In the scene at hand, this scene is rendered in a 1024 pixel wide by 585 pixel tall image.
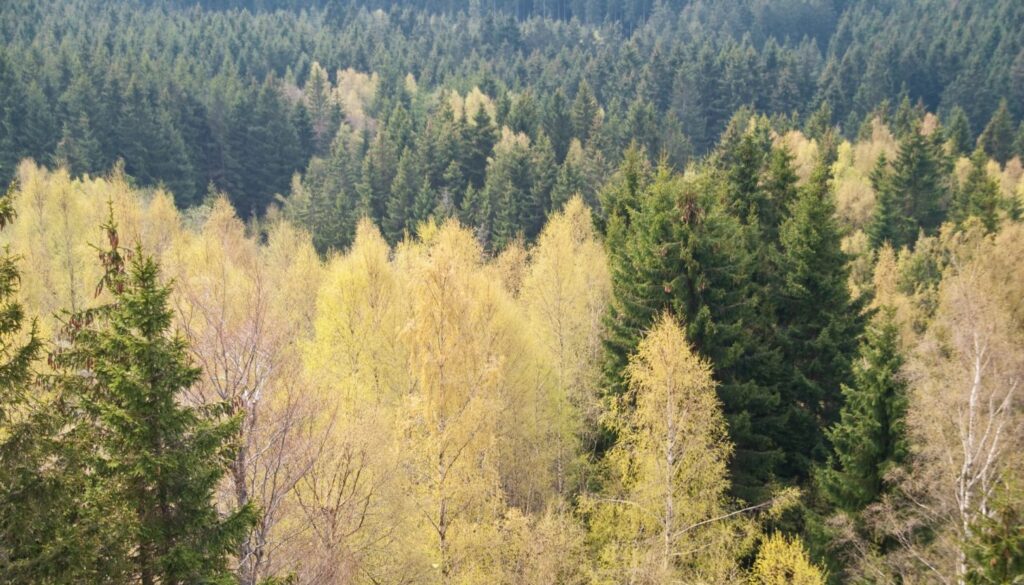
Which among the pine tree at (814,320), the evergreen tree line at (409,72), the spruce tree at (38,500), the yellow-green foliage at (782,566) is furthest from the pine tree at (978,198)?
the spruce tree at (38,500)

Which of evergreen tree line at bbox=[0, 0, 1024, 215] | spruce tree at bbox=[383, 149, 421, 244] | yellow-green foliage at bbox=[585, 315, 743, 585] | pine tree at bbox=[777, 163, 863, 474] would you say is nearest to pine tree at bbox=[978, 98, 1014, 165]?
evergreen tree line at bbox=[0, 0, 1024, 215]

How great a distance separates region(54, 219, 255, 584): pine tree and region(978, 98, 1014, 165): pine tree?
90527 mm

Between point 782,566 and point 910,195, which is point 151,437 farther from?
point 910,195

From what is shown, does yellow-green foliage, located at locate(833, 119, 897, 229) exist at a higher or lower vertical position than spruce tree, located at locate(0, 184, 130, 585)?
lower

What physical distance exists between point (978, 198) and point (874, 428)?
36531 millimetres

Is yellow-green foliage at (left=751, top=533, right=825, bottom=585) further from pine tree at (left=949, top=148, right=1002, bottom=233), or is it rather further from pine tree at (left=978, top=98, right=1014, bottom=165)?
pine tree at (left=978, top=98, right=1014, bottom=165)

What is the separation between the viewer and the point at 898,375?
63.8 ft

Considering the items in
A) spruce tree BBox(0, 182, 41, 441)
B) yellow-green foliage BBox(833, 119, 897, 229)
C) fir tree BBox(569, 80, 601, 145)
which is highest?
spruce tree BBox(0, 182, 41, 441)

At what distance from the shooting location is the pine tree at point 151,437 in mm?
9602

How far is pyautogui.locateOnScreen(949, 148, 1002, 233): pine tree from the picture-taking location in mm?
44438

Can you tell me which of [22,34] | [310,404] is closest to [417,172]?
[310,404]

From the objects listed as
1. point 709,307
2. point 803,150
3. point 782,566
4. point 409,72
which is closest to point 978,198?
point 803,150

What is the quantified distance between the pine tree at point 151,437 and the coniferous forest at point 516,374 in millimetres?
45

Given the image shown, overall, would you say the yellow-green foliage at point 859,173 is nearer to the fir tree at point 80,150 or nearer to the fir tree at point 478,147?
the fir tree at point 478,147
